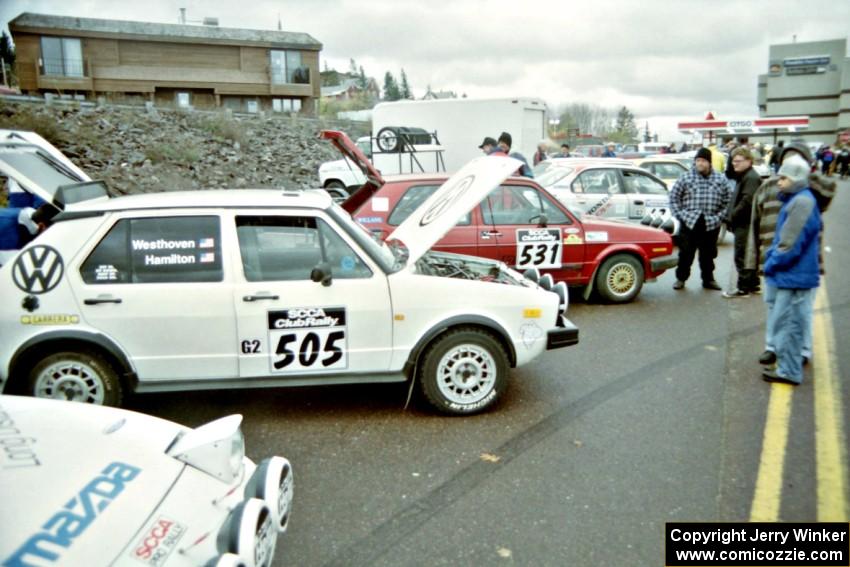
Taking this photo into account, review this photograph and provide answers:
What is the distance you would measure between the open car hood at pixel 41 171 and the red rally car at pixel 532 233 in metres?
2.69

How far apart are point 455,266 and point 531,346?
39.8 inches

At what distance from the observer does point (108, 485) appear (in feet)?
7.30

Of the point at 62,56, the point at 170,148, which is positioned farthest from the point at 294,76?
the point at 170,148

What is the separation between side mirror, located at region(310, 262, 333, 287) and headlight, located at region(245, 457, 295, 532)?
179cm

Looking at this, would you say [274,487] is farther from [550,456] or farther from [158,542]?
[550,456]

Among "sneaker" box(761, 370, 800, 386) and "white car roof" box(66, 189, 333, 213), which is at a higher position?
"white car roof" box(66, 189, 333, 213)

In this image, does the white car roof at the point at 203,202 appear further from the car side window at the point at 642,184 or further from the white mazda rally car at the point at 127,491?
the car side window at the point at 642,184

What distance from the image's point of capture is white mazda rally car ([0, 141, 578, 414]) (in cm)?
434

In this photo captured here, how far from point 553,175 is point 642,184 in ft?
5.21

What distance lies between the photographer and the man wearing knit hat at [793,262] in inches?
198

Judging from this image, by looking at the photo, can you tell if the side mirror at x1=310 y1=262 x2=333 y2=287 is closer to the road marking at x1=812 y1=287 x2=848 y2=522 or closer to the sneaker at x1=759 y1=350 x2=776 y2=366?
the road marking at x1=812 y1=287 x2=848 y2=522

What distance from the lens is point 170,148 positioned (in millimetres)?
20859

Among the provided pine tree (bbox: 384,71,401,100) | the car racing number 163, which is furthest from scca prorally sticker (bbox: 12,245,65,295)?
pine tree (bbox: 384,71,401,100)

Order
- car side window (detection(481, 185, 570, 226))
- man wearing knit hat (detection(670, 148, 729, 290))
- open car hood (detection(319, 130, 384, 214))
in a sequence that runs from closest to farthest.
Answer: open car hood (detection(319, 130, 384, 214)) → car side window (detection(481, 185, 570, 226)) → man wearing knit hat (detection(670, 148, 729, 290))
